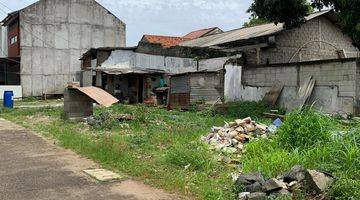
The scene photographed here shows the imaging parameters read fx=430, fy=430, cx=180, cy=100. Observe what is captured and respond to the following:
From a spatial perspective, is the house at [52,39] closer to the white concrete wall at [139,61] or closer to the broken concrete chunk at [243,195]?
the white concrete wall at [139,61]

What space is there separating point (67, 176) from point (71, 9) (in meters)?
30.7

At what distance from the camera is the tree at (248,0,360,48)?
15634 mm

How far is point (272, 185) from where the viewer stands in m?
5.81

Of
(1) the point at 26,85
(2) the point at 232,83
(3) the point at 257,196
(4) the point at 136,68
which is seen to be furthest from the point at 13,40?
(3) the point at 257,196

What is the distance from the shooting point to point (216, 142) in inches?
376

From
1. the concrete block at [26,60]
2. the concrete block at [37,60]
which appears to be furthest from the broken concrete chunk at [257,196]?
the concrete block at [37,60]

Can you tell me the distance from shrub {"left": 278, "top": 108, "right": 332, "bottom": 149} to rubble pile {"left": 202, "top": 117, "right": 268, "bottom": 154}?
116 centimetres

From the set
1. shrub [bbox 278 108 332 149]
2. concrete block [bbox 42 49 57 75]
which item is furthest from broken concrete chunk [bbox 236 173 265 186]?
concrete block [bbox 42 49 57 75]

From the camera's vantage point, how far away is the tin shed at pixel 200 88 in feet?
68.4

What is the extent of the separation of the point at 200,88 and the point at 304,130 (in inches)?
533

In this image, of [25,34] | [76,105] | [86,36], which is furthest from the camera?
[86,36]

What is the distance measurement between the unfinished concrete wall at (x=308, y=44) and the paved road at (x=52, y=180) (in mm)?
13023

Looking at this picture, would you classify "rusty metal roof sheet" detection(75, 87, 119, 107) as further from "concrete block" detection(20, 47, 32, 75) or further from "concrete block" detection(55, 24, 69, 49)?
"concrete block" detection(55, 24, 69, 49)

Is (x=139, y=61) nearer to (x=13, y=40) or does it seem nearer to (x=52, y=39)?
(x=52, y=39)
